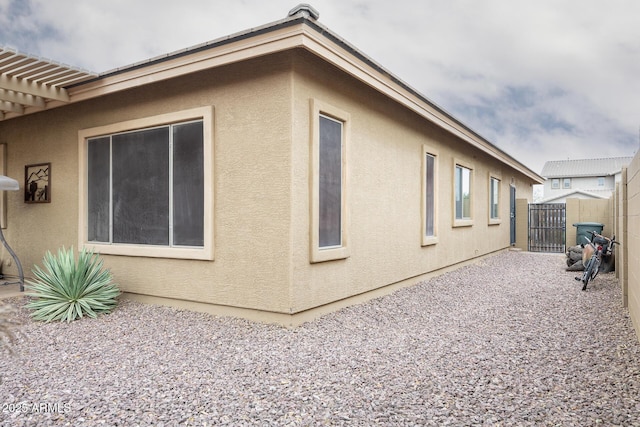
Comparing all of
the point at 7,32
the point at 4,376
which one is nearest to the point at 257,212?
the point at 4,376

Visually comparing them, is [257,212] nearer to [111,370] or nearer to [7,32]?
[111,370]

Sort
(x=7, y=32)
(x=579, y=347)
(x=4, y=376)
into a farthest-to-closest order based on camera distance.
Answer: (x=7, y=32), (x=579, y=347), (x=4, y=376)

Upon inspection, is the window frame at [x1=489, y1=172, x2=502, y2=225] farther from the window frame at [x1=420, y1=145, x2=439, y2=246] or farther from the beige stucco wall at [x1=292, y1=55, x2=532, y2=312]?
the window frame at [x1=420, y1=145, x2=439, y2=246]

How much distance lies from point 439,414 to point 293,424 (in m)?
0.94

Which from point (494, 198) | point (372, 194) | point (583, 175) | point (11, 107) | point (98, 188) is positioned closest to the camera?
point (372, 194)

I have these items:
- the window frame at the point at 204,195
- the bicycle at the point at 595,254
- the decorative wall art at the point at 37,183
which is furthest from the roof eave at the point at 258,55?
the bicycle at the point at 595,254

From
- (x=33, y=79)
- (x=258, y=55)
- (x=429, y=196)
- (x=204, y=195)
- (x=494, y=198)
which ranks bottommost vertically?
(x=204, y=195)

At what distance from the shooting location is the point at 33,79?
233 inches

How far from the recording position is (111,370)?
3.58m

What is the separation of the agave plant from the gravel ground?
25 cm

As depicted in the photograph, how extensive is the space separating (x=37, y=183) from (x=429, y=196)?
23.6ft

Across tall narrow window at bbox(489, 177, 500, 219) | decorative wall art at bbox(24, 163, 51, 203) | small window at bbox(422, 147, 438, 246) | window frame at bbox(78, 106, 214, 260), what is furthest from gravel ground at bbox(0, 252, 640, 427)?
tall narrow window at bbox(489, 177, 500, 219)

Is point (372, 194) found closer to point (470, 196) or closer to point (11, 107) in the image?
point (470, 196)

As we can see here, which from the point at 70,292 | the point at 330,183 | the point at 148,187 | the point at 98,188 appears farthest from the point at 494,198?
the point at 70,292
